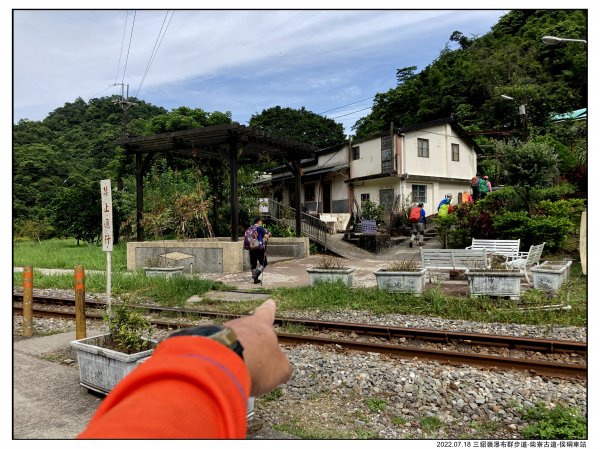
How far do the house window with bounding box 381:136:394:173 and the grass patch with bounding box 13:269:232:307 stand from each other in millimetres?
16104

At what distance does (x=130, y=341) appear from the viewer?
15.4 ft

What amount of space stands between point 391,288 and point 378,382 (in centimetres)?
470

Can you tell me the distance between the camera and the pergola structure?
589 inches

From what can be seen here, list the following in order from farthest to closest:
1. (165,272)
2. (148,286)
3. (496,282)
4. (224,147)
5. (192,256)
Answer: (224,147), (192,256), (165,272), (148,286), (496,282)

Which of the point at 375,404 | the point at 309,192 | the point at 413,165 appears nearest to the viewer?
the point at 375,404

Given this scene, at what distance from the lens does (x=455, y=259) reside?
10.8 m

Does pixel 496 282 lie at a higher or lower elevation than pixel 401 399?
higher

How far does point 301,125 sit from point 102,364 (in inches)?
2055

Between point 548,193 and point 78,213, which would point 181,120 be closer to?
point 78,213

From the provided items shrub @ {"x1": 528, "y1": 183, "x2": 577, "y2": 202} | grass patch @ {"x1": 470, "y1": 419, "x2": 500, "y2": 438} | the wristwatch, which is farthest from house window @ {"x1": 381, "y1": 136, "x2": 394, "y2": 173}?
the wristwatch

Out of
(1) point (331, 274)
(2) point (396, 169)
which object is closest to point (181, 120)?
(2) point (396, 169)

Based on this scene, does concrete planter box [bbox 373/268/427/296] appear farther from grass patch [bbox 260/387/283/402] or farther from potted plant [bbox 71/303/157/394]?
potted plant [bbox 71/303/157/394]

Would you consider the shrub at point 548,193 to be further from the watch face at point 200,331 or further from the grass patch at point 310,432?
the watch face at point 200,331

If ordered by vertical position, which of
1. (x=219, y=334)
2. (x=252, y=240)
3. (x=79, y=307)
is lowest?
(x=79, y=307)
